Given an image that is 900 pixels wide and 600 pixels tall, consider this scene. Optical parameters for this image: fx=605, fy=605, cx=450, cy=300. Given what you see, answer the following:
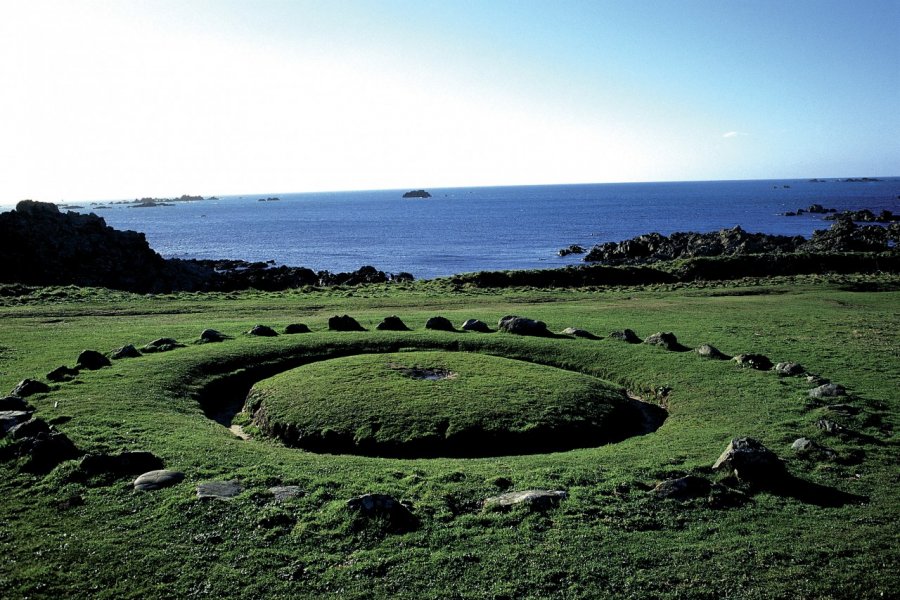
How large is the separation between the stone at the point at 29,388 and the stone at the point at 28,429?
508 centimetres

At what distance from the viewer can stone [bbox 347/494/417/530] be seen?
12.8 metres

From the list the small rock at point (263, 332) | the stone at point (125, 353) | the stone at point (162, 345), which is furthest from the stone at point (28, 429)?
the small rock at point (263, 332)

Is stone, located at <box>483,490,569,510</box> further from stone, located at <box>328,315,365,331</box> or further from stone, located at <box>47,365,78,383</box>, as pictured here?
stone, located at <box>328,315,365,331</box>

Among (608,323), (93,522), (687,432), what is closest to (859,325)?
(608,323)

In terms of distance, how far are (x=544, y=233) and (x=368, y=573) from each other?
536 feet

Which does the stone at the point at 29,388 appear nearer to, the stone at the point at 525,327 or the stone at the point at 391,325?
the stone at the point at 391,325

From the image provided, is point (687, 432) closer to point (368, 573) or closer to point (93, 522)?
point (368, 573)

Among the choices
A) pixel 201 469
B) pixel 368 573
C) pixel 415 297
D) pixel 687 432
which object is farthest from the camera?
pixel 415 297

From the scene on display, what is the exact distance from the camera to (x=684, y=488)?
14.1 m

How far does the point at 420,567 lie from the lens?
1134 cm

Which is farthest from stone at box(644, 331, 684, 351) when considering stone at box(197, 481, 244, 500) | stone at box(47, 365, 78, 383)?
stone at box(47, 365, 78, 383)

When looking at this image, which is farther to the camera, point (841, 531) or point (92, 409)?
point (92, 409)

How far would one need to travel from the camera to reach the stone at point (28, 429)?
54.4ft

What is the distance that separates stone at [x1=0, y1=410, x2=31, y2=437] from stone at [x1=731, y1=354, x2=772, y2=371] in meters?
26.1
